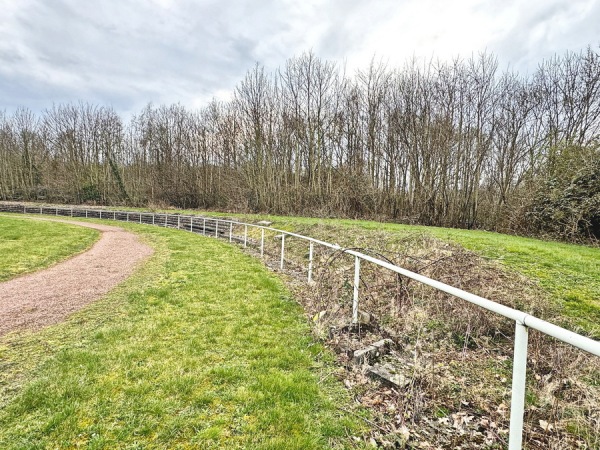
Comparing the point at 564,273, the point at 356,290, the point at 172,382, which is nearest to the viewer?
the point at 172,382

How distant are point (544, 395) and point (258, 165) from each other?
2758 cm

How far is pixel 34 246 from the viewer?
1259 cm

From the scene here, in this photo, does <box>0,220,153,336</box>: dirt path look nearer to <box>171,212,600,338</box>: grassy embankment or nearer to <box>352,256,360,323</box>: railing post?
<box>352,256,360,323</box>: railing post

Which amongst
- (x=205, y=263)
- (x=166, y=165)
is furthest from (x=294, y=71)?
(x=205, y=263)

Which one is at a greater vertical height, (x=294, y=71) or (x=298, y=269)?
(x=294, y=71)

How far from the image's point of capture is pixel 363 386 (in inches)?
140

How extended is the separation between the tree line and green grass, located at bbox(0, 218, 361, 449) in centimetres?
1418

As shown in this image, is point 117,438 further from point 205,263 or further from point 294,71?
point 294,71

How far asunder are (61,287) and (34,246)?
23.7 feet

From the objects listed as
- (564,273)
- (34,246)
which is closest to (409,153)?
(564,273)

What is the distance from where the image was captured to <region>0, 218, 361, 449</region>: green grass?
2.71m

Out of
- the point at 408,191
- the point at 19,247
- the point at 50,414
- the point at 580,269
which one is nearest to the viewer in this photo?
the point at 50,414

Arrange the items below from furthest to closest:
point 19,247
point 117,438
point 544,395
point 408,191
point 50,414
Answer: point 408,191
point 19,247
point 544,395
point 50,414
point 117,438

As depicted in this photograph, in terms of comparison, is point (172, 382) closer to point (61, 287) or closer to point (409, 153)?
point (61, 287)
